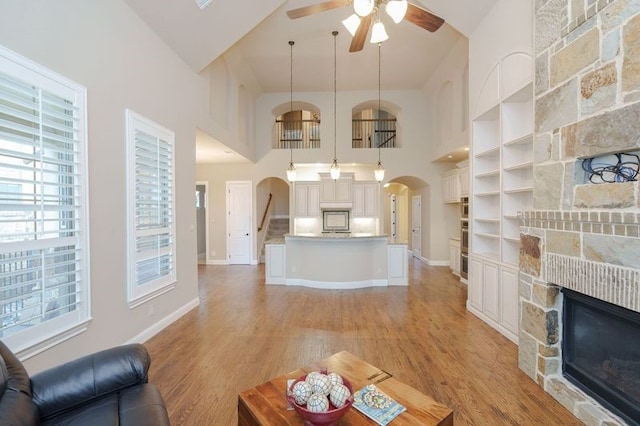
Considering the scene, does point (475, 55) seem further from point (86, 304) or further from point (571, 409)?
point (86, 304)

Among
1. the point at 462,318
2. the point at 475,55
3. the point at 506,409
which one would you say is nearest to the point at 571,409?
the point at 506,409

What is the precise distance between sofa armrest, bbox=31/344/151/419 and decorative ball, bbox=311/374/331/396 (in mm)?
1116

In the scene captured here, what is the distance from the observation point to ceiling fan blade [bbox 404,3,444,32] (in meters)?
2.95

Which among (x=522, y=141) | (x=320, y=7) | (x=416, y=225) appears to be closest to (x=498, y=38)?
(x=522, y=141)

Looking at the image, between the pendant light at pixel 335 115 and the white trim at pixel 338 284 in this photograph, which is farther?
the pendant light at pixel 335 115

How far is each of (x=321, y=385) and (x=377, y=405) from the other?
14.9 inches

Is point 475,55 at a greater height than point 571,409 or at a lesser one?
greater

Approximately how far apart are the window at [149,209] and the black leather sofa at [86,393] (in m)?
1.56

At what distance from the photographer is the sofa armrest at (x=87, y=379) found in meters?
1.49

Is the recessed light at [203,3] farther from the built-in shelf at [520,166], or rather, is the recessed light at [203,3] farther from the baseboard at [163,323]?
the built-in shelf at [520,166]

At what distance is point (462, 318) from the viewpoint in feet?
12.9

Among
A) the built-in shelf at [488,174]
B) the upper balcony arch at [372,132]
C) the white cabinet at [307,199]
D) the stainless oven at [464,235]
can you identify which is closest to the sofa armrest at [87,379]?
the built-in shelf at [488,174]

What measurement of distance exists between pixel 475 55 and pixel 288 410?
4.84 m

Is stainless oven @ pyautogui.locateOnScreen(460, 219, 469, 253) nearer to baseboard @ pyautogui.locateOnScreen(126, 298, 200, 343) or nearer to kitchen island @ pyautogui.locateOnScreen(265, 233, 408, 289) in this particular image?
kitchen island @ pyautogui.locateOnScreen(265, 233, 408, 289)
